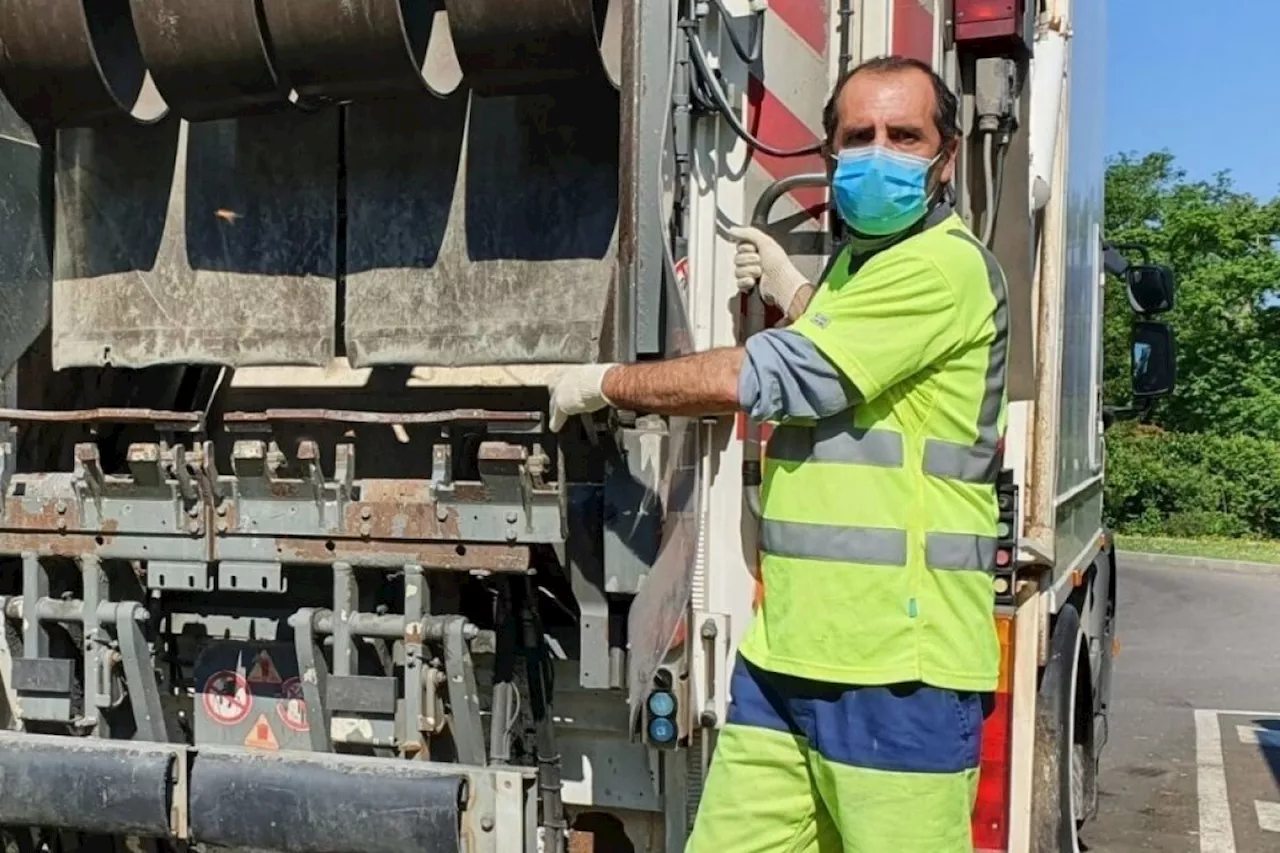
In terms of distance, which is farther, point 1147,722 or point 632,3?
point 1147,722

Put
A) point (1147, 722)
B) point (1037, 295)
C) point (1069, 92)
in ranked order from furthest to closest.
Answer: point (1147, 722)
point (1069, 92)
point (1037, 295)

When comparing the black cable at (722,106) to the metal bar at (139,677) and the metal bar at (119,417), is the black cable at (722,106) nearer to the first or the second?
the metal bar at (119,417)

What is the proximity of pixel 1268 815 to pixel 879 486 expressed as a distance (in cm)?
427

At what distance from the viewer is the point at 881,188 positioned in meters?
1.92

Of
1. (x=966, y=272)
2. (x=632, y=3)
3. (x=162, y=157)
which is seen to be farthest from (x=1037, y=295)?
(x=162, y=157)

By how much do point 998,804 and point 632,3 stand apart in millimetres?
1736

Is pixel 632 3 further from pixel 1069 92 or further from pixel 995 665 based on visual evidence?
pixel 1069 92

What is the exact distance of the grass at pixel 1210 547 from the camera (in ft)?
51.4

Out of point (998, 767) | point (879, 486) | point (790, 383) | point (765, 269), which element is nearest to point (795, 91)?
point (765, 269)

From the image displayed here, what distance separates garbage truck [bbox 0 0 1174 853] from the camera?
7.25 feet

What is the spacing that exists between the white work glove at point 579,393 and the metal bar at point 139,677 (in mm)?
963

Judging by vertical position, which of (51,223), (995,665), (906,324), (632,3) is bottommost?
(995,665)

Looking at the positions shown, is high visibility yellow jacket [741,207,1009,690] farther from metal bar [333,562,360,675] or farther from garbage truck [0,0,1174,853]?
metal bar [333,562,360,675]

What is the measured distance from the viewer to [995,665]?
1971 millimetres
